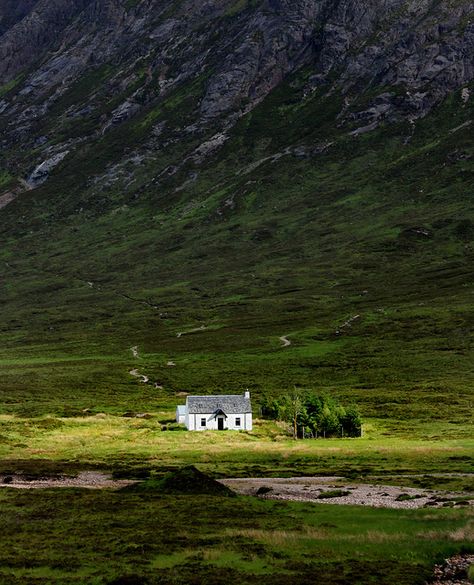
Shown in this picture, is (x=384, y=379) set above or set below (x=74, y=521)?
above

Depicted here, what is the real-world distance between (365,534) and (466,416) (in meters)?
86.6

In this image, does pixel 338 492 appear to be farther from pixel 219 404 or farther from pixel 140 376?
pixel 140 376

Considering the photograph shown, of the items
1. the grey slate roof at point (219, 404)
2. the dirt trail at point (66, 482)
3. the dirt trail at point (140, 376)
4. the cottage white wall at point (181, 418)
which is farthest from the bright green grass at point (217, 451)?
the dirt trail at point (140, 376)

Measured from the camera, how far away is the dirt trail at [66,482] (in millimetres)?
60281

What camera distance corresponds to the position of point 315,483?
205 ft

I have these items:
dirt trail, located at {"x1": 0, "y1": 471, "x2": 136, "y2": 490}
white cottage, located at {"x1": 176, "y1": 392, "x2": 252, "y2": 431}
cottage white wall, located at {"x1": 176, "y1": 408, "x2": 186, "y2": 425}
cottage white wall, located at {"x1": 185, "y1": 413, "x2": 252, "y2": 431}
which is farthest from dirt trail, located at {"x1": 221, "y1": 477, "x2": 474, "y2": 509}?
cottage white wall, located at {"x1": 176, "y1": 408, "x2": 186, "y2": 425}

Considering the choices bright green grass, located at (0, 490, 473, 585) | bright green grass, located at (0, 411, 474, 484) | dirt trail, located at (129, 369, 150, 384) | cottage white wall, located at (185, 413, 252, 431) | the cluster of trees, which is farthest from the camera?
dirt trail, located at (129, 369, 150, 384)

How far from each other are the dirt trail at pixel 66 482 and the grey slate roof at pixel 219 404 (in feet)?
154

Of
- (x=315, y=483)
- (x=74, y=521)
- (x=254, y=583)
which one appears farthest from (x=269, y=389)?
(x=254, y=583)

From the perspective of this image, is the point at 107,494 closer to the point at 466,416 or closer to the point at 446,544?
the point at 446,544

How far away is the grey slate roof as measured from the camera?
115625mm

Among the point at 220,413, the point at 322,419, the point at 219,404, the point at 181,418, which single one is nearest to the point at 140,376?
the point at 181,418

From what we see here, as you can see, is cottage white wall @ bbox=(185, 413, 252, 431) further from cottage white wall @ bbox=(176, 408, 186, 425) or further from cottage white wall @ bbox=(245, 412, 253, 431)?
cottage white wall @ bbox=(176, 408, 186, 425)

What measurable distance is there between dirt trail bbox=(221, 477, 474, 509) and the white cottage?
5010 cm
